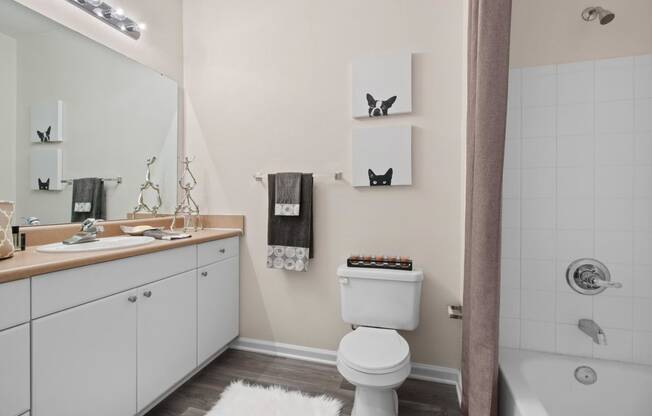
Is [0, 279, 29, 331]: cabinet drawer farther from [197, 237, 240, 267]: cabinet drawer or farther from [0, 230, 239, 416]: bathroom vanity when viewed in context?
[197, 237, 240, 267]: cabinet drawer

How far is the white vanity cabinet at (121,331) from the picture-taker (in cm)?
105

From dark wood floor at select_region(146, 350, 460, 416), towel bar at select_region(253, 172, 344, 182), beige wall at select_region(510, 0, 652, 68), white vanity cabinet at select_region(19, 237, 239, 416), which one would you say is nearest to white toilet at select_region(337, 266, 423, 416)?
dark wood floor at select_region(146, 350, 460, 416)

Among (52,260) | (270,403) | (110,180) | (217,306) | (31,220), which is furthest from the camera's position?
(217,306)

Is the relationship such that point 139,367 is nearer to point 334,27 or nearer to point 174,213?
point 174,213

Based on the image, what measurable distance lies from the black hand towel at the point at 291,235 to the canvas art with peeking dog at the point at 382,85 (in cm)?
56

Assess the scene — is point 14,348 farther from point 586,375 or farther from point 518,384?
point 586,375

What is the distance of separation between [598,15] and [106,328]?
8.29 ft

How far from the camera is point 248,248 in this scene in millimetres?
2236

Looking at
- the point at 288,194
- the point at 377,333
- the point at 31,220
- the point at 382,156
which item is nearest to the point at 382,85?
the point at 382,156

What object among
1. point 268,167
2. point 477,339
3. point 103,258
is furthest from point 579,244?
point 103,258

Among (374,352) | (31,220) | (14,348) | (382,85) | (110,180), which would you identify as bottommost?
(374,352)

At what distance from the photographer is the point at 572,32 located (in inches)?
59.1

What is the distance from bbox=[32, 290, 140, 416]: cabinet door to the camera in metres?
1.04

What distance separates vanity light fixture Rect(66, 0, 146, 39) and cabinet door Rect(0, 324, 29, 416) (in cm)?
166
